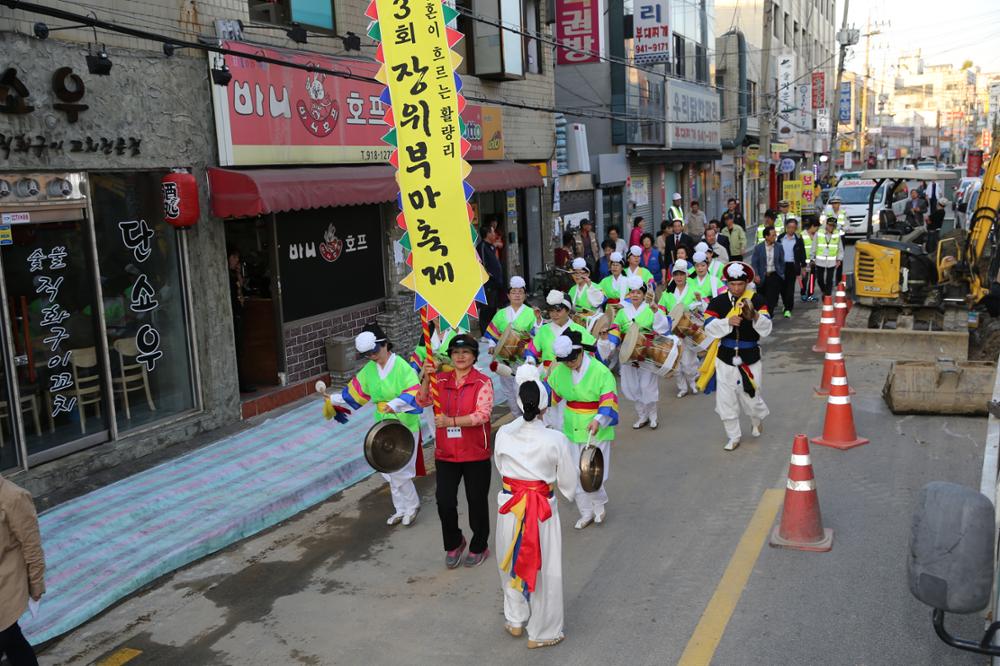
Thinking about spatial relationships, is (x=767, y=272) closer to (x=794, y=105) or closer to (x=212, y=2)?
(x=212, y=2)

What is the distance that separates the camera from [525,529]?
17.3 ft

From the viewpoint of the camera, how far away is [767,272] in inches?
648

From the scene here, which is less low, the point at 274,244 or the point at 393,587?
the point at 274,244

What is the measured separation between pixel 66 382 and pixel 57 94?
2.77 metres

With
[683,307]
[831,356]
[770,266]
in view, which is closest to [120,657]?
[831,356]

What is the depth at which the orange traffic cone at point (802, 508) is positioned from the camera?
6504mm

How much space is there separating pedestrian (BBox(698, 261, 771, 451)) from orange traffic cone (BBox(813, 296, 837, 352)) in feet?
10.7

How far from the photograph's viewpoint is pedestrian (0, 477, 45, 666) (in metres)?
4.73

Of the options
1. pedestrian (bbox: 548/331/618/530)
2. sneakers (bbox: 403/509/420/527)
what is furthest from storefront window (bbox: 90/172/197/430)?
pedestrian (bbox: 548/331/618/530)

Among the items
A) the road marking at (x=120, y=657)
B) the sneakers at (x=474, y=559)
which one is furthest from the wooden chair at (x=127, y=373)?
the sneakers at (x=474, y=559)

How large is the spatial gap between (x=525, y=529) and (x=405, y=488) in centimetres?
259

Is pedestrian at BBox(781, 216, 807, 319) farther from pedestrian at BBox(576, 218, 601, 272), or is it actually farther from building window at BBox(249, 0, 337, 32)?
building window at BBox(249, 0, 337, 32)

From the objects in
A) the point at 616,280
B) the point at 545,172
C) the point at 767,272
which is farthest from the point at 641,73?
the point at 616,280

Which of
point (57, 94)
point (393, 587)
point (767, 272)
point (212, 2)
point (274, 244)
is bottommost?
point (393, 587)
